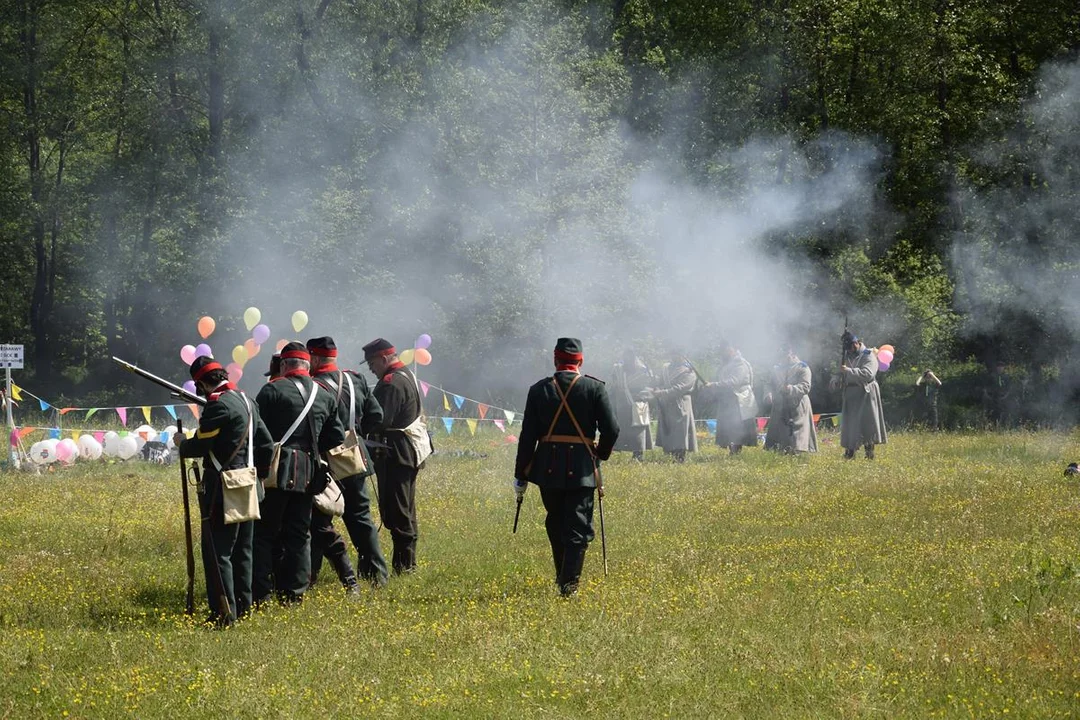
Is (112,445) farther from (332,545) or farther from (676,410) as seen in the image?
(332,545)

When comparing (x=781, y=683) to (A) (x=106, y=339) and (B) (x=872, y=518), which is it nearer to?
(B) (x=872, y=518)

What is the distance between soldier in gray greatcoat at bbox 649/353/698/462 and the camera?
2103 centimetres

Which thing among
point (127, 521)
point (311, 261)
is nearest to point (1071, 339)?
point (311, 261)

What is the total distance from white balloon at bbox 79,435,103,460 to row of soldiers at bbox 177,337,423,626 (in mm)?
11219

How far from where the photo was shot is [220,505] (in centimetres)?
913

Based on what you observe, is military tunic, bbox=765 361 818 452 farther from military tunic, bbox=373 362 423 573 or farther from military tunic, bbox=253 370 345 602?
military tunic, bbox=253 370 345 602

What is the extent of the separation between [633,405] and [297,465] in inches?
477

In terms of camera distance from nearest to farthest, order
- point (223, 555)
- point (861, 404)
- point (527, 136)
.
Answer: point (223, 555) → point (861, 404) → point (527, 136)

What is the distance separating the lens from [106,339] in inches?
1758

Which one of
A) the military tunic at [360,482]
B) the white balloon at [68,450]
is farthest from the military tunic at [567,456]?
the white balloon at [68,450]

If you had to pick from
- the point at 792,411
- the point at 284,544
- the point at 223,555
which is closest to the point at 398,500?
the point at 284,544

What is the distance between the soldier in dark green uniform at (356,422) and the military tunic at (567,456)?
1280 millimetres

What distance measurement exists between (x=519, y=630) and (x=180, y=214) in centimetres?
2961

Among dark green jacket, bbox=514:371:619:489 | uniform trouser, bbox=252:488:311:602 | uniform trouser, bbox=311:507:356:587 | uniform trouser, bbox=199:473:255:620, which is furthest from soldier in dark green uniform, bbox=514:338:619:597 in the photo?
uniform trouser, bbox=199:473:255:620
